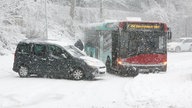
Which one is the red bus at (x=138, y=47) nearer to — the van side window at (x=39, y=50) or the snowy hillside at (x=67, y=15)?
the van side window at (x=39, y=50)

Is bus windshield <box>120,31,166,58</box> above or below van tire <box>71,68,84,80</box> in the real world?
above

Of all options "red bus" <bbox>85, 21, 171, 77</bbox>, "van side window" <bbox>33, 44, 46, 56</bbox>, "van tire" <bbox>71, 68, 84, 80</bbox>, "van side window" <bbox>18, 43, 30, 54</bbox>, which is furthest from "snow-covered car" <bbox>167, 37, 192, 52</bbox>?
"van tire" <bbox>71, 68, 84, 80</bbox>

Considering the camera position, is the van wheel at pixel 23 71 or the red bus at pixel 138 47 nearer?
the van wheel at pixel 23 71

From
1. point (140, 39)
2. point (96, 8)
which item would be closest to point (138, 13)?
point (96, 8)

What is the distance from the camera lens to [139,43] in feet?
80.4

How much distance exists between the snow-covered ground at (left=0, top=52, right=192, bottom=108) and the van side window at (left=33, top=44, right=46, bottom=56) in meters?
1.79

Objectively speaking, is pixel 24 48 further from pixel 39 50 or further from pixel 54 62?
pixel 54 62

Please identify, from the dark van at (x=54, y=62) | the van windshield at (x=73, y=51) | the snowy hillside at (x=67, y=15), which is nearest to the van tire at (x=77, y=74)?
the dark van at (x=54, y=62)

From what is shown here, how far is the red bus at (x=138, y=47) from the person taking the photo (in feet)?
80.1

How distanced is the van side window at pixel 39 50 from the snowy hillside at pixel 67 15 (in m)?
13.2

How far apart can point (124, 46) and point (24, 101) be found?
1002cm

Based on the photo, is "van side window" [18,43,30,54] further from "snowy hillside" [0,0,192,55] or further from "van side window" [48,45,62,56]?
"snowy hillside" [0,0,192,55]

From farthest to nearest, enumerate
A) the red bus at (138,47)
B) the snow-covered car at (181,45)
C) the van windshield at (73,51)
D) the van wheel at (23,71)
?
the snow-covered car at (181,45), the red bus at (138,47), the van wheel at (23,71), the van windshield at (73,51)

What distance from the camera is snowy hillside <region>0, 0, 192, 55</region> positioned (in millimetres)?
39688
